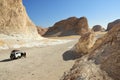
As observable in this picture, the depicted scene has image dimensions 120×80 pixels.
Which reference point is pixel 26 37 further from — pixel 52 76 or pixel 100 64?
pixel 100 64

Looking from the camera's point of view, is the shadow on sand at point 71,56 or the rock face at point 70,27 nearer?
the shadow on sand at point 71,56

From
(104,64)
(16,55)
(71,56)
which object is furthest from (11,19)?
(104,64)

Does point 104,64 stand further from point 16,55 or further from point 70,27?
point 70,27

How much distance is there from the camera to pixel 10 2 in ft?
135

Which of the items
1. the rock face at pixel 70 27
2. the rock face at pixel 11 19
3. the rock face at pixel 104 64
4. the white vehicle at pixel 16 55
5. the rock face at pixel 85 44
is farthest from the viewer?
the rock face at pixel 70 27

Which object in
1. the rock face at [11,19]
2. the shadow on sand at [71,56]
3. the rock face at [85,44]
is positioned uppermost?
the rock face at [11,19]

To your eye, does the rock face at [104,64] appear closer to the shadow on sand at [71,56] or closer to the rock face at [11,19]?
the shadow on sand at [71,56]

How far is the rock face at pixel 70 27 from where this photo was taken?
338 feet

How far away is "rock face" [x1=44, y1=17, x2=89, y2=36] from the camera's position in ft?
338

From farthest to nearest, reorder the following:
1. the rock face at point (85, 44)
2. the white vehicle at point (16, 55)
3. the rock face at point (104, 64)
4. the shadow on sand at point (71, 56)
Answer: the white vehicle at point (16, 55), the rock face at point (85, 44), the shadow on sand at point (71, 56), the rock face at point (104, 64)

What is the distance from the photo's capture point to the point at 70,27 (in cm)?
10838

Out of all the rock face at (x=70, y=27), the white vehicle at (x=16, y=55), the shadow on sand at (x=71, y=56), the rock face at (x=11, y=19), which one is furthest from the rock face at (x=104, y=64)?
the rock face at (x=70, y=27)

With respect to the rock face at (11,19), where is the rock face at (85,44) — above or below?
below

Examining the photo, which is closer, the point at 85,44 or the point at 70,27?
the point at 85,44
